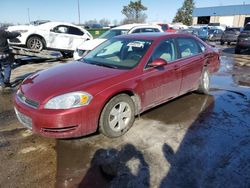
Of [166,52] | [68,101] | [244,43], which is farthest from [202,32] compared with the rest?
[68,101]

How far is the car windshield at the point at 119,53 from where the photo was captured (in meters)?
4.40

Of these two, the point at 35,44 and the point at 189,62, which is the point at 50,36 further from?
the point at 189,62

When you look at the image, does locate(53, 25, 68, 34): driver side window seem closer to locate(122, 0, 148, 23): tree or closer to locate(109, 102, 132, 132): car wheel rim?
locate(109, 102, 132, 132): car wheel rim

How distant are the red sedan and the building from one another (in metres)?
56.4

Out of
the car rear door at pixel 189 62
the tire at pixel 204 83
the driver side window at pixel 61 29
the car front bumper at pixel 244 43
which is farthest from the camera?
the car front bumper at pixel 244 43

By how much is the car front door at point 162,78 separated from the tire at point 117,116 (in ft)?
1.20

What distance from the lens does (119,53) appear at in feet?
15.9

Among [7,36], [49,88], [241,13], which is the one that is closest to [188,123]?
[49,88]

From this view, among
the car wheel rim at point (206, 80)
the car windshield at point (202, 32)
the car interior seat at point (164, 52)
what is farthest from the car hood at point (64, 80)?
the car windshield at point (202, 32)

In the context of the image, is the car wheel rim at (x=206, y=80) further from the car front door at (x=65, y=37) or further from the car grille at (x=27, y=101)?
the car front door at (x=65, y=37)

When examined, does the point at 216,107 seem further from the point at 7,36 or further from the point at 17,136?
the point at 7,36

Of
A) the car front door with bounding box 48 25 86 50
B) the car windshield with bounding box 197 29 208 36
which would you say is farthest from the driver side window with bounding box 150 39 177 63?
the car windshield with bounding box 197 29 208 36

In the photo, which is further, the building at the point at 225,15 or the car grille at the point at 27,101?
the building at the point at 225,15

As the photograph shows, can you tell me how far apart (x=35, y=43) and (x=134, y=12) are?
4972cm
